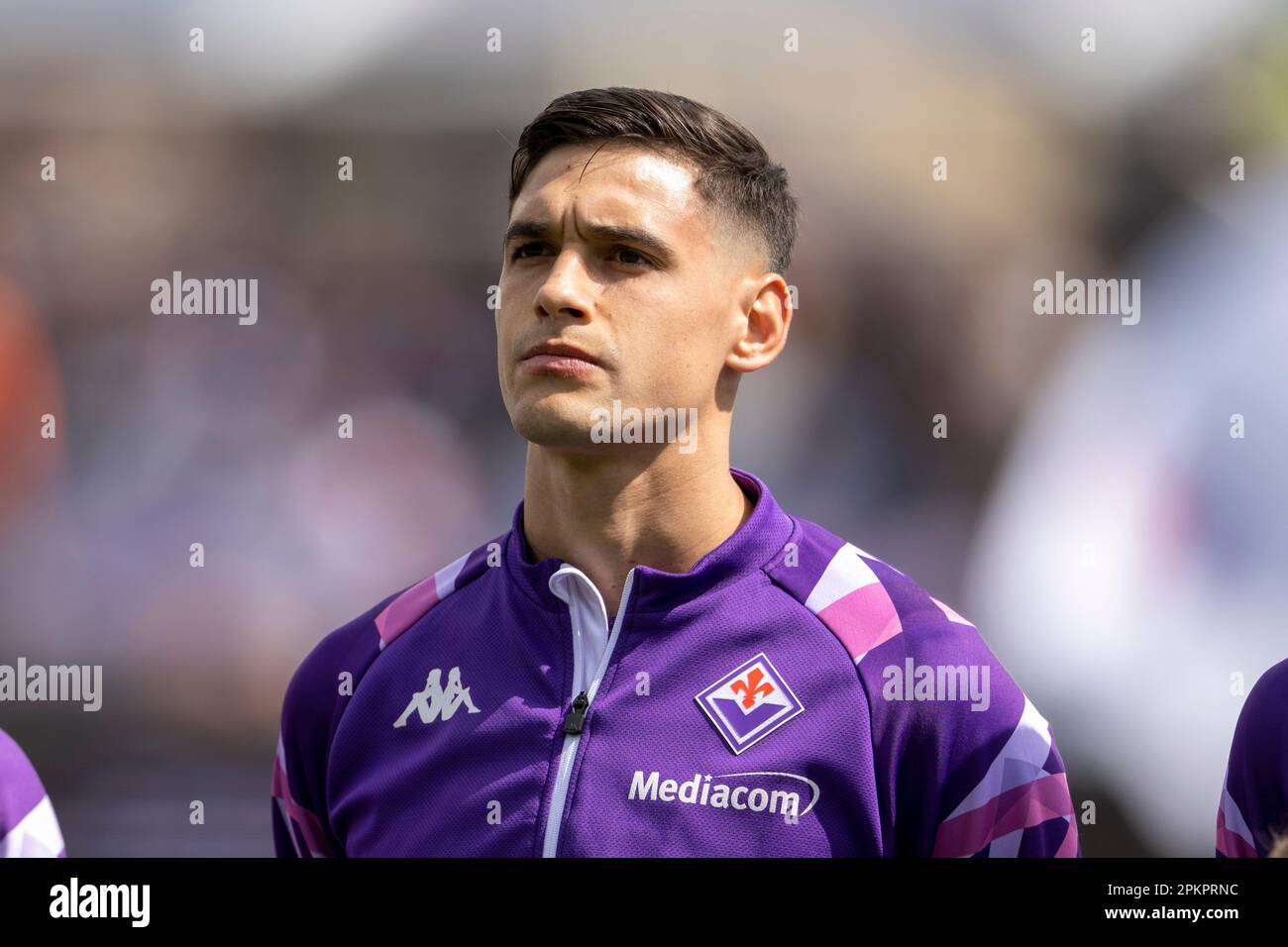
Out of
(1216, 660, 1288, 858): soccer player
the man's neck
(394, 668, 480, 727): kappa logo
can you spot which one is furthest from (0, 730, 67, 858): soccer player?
(1216, 660, 1288, 858): soccer player

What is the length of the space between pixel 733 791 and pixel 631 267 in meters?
0.96

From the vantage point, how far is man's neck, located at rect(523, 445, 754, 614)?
2.29 m

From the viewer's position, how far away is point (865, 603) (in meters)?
2.26

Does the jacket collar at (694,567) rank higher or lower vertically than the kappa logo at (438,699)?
higher

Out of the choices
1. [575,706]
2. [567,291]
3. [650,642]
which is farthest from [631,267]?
[575,706]

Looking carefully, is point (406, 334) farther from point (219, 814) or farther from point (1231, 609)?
point (1231, 609)

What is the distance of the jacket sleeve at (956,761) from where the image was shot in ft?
6.89

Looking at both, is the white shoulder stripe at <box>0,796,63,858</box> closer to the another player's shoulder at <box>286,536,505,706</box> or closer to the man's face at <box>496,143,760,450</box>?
the another player's shoulder at <box>286,536,505,706</box>

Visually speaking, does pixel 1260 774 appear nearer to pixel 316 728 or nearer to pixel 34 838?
pixel 316 728

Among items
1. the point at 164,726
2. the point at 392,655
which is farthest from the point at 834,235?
the point at 164,726

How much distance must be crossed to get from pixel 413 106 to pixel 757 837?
2.68m

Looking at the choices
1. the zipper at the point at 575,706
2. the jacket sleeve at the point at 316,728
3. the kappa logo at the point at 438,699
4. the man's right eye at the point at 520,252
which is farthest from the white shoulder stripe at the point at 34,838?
the man's right eye at the point at 520,252

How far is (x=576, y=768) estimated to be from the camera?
2.07 metres

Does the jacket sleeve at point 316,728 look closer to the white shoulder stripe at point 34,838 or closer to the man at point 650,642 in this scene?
the man at point 650,642
